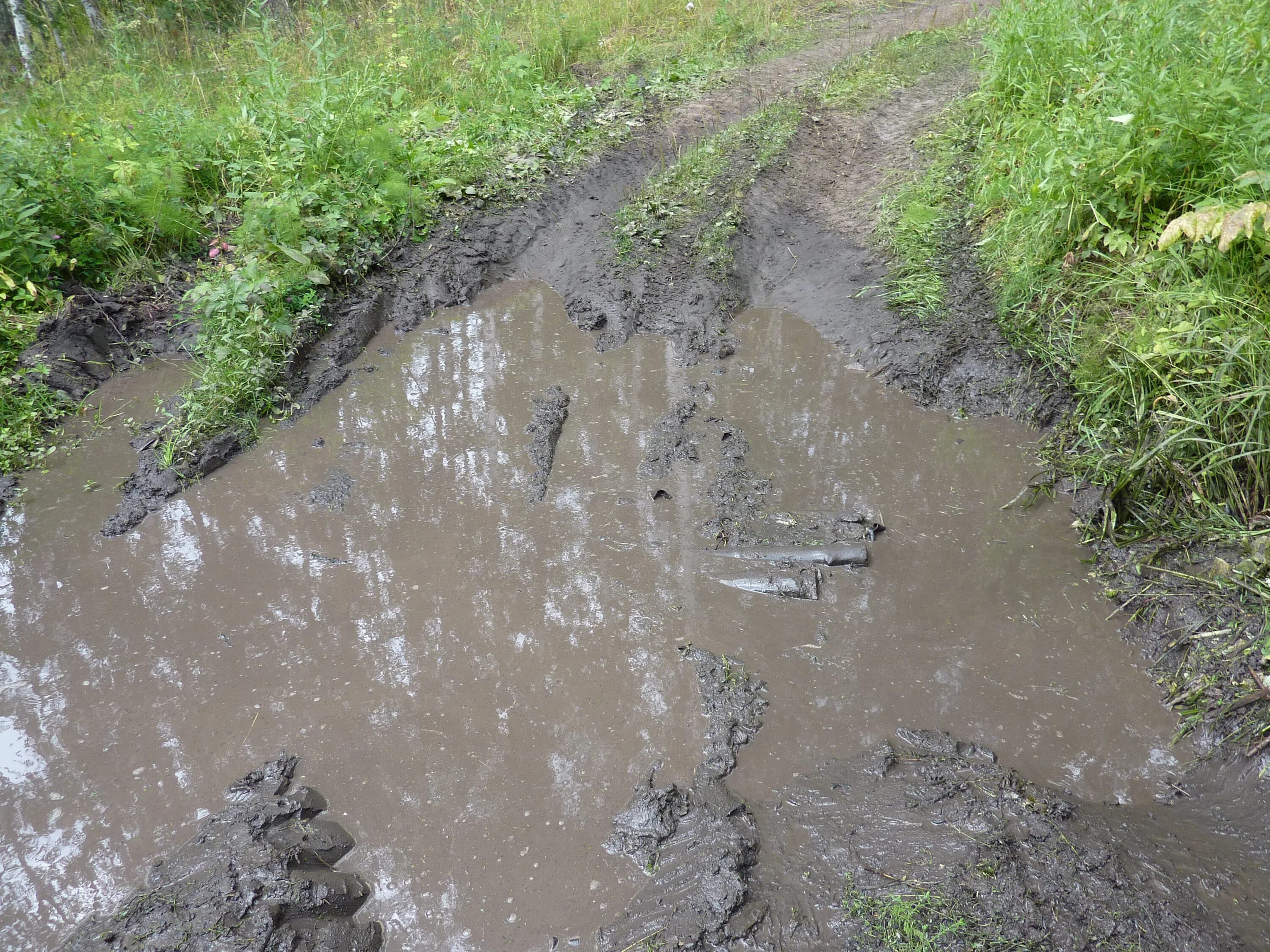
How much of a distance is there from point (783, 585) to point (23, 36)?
375 inches

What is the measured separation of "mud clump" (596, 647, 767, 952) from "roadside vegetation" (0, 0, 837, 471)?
3152mm

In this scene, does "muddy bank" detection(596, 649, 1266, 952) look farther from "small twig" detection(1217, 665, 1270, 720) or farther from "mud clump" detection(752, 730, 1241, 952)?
"small twig" detection(1217, 665, 1270, 720)

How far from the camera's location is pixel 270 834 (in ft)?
8.60

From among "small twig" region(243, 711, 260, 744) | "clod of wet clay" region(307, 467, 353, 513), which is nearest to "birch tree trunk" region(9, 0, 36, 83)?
"clod of wet clay" region(307, 467, 353, 513)

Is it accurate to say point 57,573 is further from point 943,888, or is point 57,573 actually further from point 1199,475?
point 1199,475

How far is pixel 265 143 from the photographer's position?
573cm

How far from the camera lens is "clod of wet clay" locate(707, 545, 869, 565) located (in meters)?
3.55

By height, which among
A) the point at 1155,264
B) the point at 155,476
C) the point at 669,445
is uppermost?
the point at 1155,264

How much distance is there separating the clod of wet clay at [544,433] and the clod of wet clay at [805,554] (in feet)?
3.24

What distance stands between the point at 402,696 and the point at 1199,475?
3.50 metres

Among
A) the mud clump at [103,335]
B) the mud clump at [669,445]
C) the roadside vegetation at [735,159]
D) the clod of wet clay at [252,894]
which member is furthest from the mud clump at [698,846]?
the mud clump at [103,335]

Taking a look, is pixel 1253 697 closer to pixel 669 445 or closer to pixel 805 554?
pixel 805 554

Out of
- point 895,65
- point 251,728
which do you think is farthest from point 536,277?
point 895,65

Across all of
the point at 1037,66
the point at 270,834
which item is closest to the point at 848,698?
the point at 270,834
